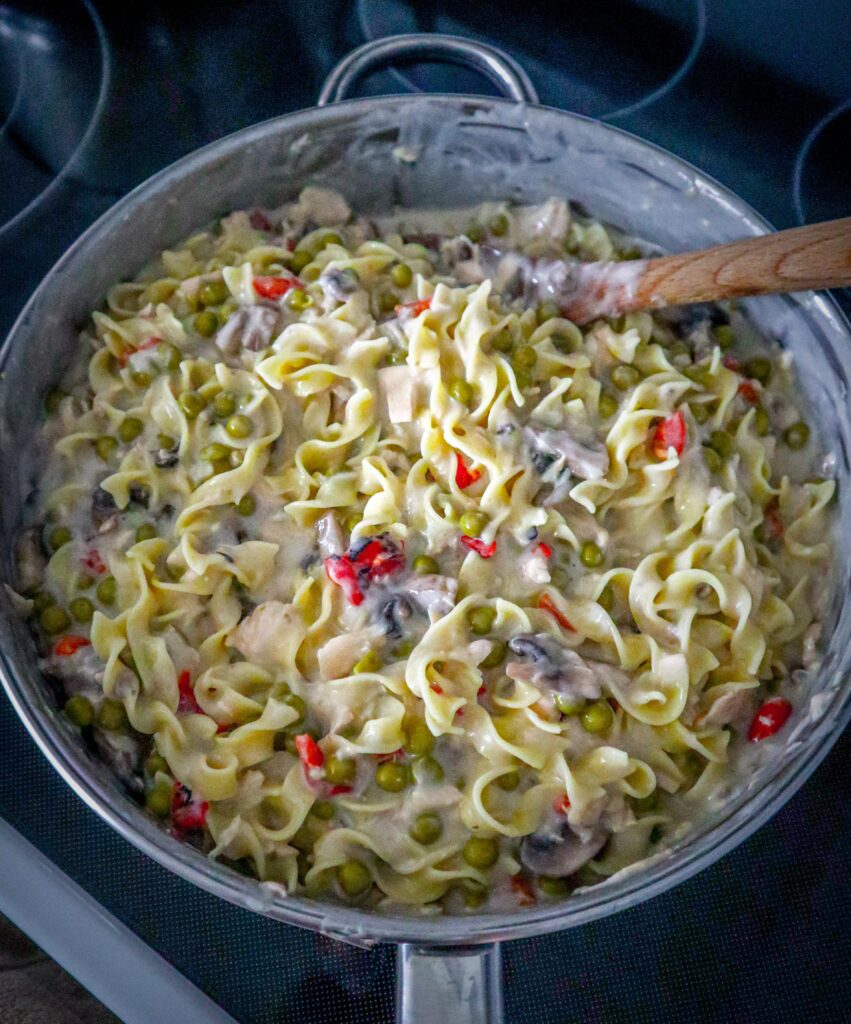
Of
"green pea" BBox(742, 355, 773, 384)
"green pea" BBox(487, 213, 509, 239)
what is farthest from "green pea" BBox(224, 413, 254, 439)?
"green pea" BBox(742, 355, 773, 384)

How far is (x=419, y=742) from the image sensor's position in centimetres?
325

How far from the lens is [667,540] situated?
3.65 meters

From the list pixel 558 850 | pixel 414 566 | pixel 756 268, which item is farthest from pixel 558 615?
pixel 756 268

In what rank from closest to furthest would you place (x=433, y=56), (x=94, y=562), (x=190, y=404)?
(x=94, y=562)
(x=190, y=404)
(x=433, y=56)

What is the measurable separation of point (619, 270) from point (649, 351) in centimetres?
32

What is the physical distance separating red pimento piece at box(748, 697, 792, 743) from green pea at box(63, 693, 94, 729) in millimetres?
2100

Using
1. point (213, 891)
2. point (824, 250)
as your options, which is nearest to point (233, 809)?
point (213, 891)

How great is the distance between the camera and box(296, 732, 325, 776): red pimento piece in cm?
320

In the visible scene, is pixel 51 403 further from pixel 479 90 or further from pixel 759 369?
pixel 759 369

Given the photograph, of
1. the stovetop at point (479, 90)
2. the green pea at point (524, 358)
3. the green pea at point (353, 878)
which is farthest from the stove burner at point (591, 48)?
the green pea at point (353, 878)

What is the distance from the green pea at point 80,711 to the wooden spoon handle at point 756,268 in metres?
2.32

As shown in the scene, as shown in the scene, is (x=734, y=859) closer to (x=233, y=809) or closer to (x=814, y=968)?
(x=814, y=968)

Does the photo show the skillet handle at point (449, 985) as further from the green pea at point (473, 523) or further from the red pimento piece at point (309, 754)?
the green pea at point (473, 523)

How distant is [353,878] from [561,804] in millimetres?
666
